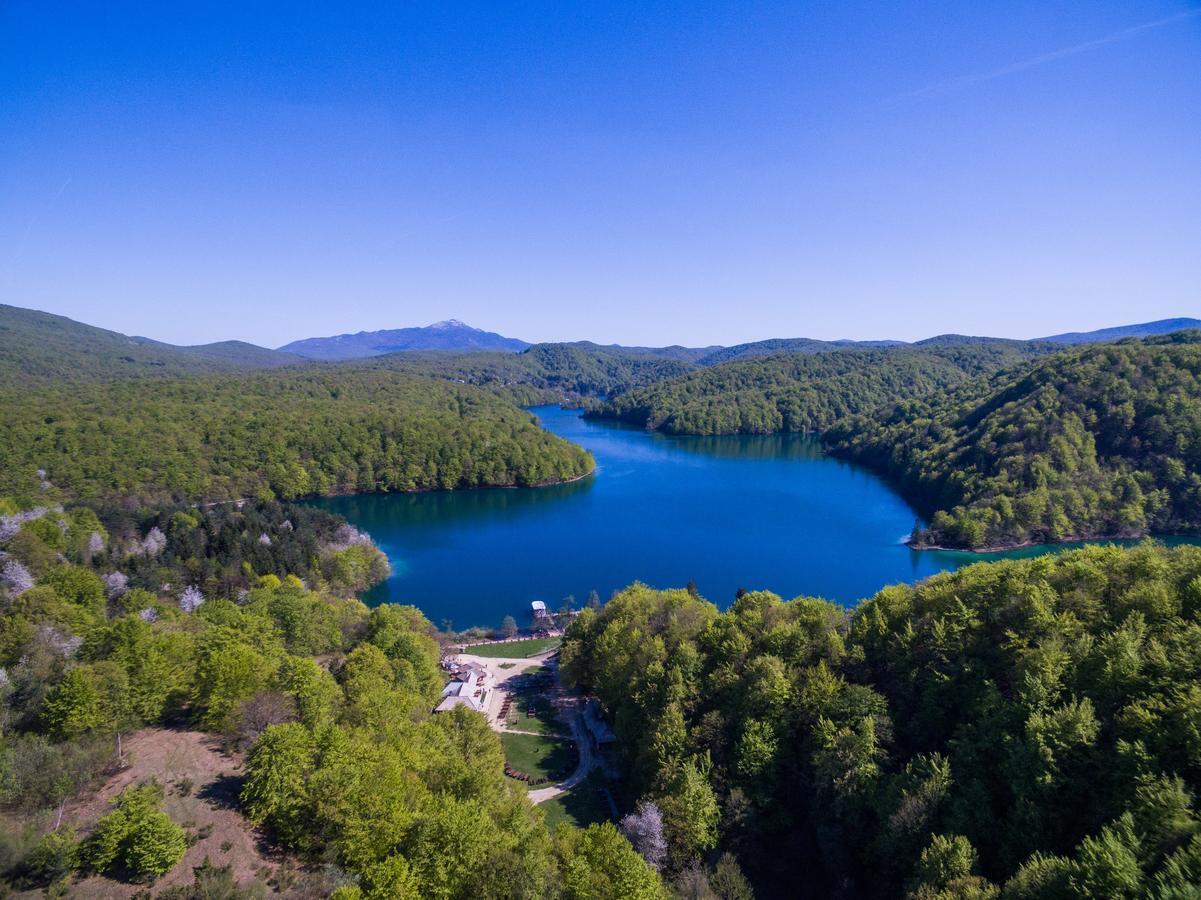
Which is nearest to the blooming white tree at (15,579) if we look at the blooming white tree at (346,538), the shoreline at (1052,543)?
the blooming white tree at (346,538)

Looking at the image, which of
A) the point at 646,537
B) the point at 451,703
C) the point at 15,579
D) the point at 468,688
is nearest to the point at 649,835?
the point at 451,703

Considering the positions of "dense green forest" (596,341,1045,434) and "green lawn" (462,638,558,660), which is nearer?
"green lawn" (462,638,558,660)

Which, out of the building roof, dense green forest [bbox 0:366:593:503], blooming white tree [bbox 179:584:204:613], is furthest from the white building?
dense green forest [bbox 0:366:593:503]

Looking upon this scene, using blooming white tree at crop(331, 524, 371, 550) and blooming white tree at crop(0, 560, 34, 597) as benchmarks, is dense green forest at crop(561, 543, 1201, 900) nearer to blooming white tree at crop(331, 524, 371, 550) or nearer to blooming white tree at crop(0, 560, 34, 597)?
blooming white tree at crop(0, 560, 34, 597)

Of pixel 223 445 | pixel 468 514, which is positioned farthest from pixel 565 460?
pixel 223 445

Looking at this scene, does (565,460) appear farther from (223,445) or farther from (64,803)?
(64,803)

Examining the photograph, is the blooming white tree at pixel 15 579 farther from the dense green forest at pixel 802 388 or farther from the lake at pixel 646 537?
the dense green forest at pixel 802 388
